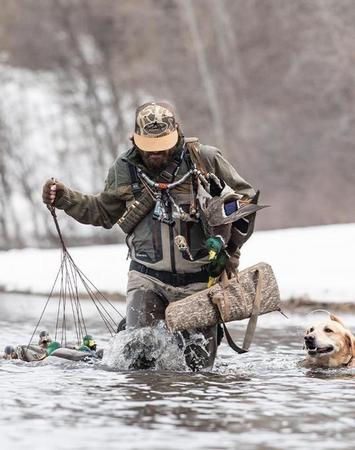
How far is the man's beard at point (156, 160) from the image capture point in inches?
352

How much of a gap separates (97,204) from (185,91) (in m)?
31.6

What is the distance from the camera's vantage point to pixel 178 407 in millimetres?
7395

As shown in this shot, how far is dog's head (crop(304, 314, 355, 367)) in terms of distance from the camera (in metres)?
9.49

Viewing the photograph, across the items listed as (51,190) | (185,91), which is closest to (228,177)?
(51,190)

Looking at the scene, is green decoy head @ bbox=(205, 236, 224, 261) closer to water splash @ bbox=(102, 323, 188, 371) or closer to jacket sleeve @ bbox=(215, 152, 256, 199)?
jacket sleeve @ bbox=(215, 152, 256, 199)

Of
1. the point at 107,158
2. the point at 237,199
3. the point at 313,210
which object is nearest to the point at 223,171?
the point at 237,199

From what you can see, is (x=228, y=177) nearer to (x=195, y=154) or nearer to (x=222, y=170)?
(x=222, y=170)

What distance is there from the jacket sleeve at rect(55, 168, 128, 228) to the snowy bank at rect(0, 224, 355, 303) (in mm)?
6201

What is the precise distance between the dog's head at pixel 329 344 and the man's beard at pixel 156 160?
173 centimetres

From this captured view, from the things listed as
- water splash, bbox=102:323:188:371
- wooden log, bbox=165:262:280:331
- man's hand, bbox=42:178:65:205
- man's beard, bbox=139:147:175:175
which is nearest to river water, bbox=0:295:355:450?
water splash, bbox=102:323:188:371

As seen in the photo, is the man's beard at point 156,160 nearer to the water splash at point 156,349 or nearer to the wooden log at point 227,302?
the wooden log at point 227,302

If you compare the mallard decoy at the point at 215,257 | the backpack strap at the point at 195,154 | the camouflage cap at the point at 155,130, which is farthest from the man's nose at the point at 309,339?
the camouflage cap at the point at 155,130

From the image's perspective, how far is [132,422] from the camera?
6.86 metres

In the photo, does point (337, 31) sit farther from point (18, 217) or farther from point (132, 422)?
point (132, 422)
